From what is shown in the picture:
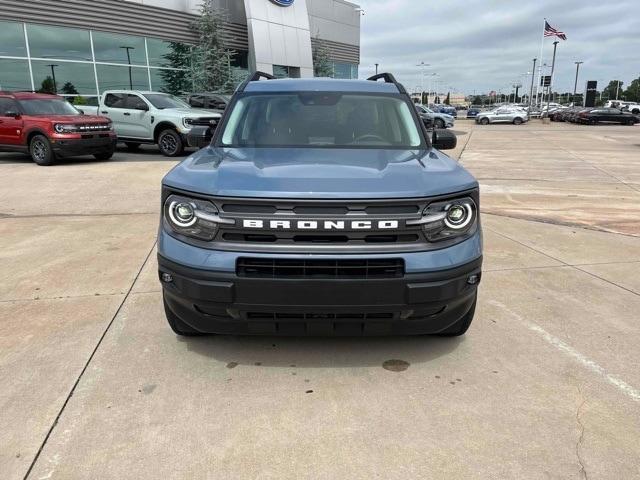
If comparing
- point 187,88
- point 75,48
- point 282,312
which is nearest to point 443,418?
point 282,312

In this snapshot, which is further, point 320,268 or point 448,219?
point 448,219

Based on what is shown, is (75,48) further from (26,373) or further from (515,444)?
(515,444)

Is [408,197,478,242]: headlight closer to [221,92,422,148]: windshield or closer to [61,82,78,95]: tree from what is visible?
[221,92,422,148]: windshield

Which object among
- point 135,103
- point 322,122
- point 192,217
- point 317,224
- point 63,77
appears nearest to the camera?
point 317,224

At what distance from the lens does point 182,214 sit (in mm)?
2980

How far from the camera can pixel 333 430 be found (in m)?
2.65

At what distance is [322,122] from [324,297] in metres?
1.88

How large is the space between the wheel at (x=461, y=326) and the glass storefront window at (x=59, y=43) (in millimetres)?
Answer: 20899

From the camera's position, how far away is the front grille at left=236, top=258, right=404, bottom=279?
9.07 feet

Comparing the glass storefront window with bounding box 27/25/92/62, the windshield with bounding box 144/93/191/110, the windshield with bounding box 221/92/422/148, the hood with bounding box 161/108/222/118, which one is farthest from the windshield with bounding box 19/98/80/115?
the windshield with bounding box 221/92/422/148

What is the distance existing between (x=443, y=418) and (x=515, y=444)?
37 centimetres

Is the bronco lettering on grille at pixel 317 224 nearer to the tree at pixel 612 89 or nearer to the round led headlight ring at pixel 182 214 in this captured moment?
the round led headlight ring at pixel 182 214

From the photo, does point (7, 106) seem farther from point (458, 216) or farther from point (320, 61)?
point (320, 61)

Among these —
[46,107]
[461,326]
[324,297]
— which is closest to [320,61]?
[46,107]
